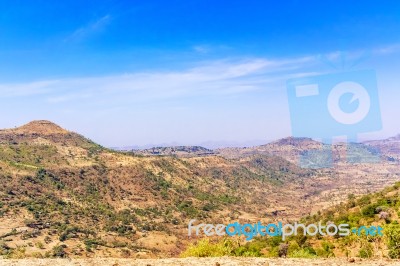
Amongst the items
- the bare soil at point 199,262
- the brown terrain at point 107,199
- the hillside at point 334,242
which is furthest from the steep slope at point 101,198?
the bare soil at point 199,262

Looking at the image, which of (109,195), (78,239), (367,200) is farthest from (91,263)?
(109,195)

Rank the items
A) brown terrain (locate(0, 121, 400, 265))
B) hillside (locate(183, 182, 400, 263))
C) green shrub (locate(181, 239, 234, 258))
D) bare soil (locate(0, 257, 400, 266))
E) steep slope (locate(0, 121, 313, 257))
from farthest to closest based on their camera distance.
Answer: steep slope (locate(0, 121, 313, 257)), brown terrain (locate(0, 121, 400, 265)), hillside (locate(183, 182, 400, 263)), green shrub (locate(181, 239, 234, 258)), bare soil (locate(0, 257, 400, 266))

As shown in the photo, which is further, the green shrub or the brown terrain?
the brown terrain

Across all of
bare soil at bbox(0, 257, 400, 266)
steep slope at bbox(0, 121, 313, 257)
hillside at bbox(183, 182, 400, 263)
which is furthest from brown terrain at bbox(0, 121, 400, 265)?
bare soil at bbox(0, 257, 400, 266)

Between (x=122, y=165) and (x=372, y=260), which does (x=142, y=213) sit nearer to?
(x=122, y=165)

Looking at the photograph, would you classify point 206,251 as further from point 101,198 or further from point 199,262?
point 101,198

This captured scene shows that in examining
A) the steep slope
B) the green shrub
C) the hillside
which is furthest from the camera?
the steep slope

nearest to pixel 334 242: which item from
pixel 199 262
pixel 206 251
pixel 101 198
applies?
pixel 206 251

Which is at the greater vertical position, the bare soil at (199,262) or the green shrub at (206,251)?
the bare soil at (199,262)

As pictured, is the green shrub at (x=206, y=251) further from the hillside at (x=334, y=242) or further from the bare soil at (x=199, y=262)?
the bare soil at (x=199, y=262)

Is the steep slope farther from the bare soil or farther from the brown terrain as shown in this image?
the bare soil

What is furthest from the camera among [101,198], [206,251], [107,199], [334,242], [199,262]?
[107,199]

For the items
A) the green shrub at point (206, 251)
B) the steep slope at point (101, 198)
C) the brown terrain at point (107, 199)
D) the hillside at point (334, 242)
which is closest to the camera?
the green shrub at point (206, 251)

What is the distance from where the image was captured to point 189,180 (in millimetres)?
156125
